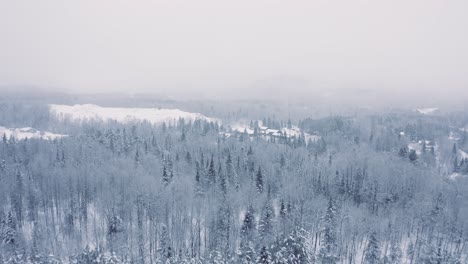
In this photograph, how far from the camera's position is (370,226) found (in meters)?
46.8

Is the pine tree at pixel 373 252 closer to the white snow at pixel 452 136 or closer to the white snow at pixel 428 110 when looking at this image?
the white snow at pixel 452 136

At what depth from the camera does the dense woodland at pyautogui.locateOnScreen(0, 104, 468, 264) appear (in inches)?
1661

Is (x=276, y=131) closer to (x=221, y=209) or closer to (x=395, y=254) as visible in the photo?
(x=221, y=209)

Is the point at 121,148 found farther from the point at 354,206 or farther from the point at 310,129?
the point at 310,129

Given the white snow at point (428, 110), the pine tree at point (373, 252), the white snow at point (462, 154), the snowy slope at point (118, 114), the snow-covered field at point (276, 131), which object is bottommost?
the pine tree at point (373, 252)

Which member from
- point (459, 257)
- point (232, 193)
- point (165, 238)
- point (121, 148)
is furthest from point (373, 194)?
point (121, 148)

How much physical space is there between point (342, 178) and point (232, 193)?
20.8 meters

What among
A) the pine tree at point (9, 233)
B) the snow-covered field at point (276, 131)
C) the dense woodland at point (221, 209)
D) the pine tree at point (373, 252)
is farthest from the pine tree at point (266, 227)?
the snow-covered field at point (276, 131)

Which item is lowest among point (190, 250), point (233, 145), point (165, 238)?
point (190, 250)

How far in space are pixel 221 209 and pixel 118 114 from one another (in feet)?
408

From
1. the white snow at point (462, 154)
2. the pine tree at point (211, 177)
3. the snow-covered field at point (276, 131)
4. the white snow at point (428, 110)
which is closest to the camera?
the pine tree at point (211, 177)

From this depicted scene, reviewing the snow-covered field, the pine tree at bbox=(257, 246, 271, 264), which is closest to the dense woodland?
the pine tree at bbox=(257, 246, 271, 264)

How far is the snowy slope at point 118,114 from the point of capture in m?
145

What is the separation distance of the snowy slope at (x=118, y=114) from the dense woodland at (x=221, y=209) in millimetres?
73320
